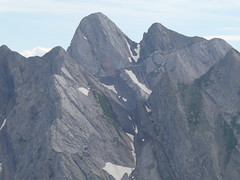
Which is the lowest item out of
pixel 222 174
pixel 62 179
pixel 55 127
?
pixel 222 174

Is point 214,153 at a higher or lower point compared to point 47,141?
lower

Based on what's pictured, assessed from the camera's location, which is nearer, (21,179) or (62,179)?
(62,179)

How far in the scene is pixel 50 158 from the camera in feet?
623

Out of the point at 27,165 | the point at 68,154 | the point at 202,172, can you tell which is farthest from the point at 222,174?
the point at 27,165

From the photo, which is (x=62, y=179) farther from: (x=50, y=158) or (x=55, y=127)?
(x=55, y=127)

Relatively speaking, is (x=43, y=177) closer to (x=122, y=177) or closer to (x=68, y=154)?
(x=68, y=154)

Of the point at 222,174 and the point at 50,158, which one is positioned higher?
the point at 50,158

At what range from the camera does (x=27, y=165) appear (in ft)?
654

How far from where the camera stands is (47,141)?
639 feet

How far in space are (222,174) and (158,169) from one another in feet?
84.7

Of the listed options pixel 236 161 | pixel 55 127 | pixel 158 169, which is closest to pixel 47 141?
pixel 55 127

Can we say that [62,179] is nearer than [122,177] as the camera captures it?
Yes

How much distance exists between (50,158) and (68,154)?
23.2ft

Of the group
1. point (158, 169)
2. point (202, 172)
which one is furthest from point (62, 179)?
point (202, 172)
